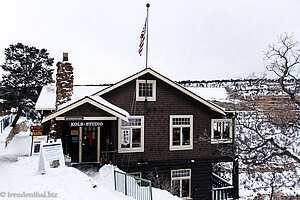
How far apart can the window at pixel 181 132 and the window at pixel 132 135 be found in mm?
2010

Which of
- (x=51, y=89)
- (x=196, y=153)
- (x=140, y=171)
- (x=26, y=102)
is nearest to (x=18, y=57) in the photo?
(x=26, y=102)

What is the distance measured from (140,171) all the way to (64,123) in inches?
217

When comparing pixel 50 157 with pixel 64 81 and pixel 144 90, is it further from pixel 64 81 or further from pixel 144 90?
pixel 144 90

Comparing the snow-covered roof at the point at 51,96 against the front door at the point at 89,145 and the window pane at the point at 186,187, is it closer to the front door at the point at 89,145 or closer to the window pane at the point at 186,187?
the front door at the point at 89,145

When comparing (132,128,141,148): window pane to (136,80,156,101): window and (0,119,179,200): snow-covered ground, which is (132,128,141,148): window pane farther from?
(0,119,179,200): snow-covered ground

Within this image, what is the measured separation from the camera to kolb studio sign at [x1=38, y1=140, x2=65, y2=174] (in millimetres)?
9070

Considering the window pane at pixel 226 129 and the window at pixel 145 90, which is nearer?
the window at pixel 145 90

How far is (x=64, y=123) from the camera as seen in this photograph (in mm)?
14047

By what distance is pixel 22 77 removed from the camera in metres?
27.4

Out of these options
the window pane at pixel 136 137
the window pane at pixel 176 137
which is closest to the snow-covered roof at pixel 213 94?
the window pane at pixel 176 137

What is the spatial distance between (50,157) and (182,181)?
9.07 metres

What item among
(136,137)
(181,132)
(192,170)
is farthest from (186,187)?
(136,137)

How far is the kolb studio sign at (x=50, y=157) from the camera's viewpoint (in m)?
9.07

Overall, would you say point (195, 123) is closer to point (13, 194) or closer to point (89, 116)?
point (89, 116)
